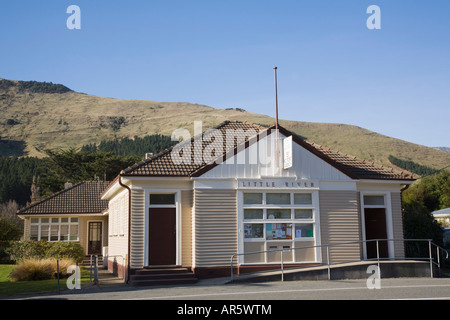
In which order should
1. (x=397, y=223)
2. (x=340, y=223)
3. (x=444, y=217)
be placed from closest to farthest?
(x=340, y=223), (x=397, y=223), (x=444, y=217)

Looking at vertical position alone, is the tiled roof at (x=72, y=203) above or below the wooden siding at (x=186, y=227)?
above

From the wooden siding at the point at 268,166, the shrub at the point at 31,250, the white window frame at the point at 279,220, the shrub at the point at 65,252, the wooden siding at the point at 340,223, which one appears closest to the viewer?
the white window frame at the point at 279,220

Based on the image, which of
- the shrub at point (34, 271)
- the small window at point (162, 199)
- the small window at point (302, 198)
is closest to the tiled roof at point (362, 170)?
the small window at point (302, 198)

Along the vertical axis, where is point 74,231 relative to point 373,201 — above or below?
below

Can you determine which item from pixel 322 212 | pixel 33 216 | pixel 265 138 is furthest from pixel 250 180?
pixel 33 216

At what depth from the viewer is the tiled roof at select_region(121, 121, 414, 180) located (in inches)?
668

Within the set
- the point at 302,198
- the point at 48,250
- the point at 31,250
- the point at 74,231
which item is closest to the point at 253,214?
the point at 302,198

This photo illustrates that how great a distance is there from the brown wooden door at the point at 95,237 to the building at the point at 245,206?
1449cm

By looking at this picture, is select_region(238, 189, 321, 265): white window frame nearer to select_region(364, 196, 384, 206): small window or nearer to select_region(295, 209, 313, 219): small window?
select_region(295, 209, 313, 219): small window

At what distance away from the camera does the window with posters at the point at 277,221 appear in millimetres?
17328

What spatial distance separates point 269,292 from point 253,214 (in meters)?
4.99

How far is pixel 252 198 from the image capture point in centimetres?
1753

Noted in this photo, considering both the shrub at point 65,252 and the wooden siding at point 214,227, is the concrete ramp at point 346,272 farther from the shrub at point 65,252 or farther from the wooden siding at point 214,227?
the shrub at point 65,252

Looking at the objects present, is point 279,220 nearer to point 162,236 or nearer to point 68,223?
point 162,236
